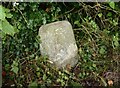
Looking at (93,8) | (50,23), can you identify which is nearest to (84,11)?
(93,8)

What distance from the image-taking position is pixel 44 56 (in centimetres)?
361

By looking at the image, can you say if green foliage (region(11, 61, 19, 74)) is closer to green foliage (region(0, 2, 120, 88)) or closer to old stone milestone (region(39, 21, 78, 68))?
green foliage (region(0, 2, 120, 88))

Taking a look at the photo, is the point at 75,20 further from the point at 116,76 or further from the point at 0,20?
the point at 0,20

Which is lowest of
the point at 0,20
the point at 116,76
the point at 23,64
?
the point at 116,76

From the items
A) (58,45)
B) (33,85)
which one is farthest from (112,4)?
(33,85)

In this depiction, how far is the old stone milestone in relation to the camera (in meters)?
3.57

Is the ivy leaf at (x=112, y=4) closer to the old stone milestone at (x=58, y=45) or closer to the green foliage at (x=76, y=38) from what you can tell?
the green foliage at (x=76, y=38)

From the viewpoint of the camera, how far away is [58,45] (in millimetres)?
3586

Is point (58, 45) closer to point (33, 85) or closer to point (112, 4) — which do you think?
point (33, 85)

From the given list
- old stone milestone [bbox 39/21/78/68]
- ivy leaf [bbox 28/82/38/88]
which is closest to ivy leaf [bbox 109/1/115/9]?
old stone milestone [bbox 39/21/78/68]

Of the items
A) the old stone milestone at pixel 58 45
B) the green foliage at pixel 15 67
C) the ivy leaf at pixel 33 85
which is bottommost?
the ivy leaf at pixel 33 85

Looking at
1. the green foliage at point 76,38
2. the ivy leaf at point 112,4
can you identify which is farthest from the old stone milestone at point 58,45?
the ivy leaf at point 112,4

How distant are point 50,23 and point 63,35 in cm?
22

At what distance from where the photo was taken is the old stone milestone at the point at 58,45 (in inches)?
141
